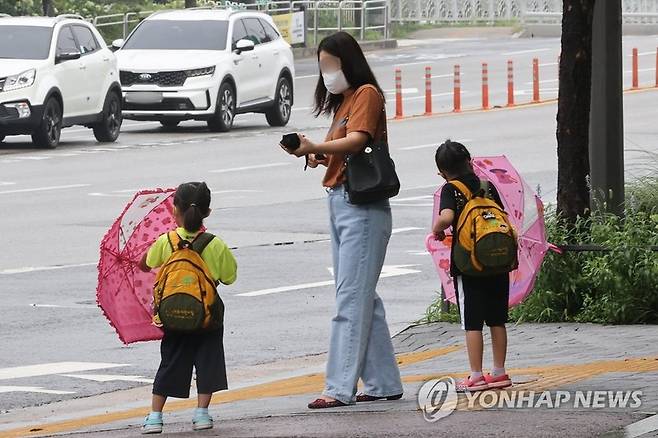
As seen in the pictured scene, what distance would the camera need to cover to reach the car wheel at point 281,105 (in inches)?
1241

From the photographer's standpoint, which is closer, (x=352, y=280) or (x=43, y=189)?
(x=352, y=280)

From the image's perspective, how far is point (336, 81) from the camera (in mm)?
8180

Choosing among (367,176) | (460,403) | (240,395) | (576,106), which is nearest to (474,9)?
(576,106)

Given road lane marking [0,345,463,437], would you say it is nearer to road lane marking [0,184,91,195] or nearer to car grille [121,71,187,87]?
road lane marking [0,184,91,195]

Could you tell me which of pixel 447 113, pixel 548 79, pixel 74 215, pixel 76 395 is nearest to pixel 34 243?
pixel 74 215

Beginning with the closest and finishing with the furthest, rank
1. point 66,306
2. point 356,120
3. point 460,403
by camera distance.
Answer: point 460,403 → point 356,120 → point 66,306

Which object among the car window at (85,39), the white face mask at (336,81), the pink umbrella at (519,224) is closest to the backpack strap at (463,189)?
the white face mask at (336,81)

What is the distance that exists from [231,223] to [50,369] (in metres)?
7.58

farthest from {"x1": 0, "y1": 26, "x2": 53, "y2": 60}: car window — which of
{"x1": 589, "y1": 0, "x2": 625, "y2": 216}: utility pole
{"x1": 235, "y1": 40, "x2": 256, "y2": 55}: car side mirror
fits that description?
{"x1": 589, "y1": 0, "x2": 625, "y2": 216}: utility pole

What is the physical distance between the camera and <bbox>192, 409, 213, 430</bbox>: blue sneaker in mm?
7828

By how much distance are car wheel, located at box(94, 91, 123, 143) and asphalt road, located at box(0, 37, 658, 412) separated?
0.36 metres

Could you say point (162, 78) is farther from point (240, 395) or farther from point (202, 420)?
point (202, 420)

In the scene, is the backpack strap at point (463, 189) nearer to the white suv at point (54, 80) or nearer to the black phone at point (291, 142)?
the black phone at point (291, 142)

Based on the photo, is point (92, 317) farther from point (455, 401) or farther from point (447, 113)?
point (447, 113)
